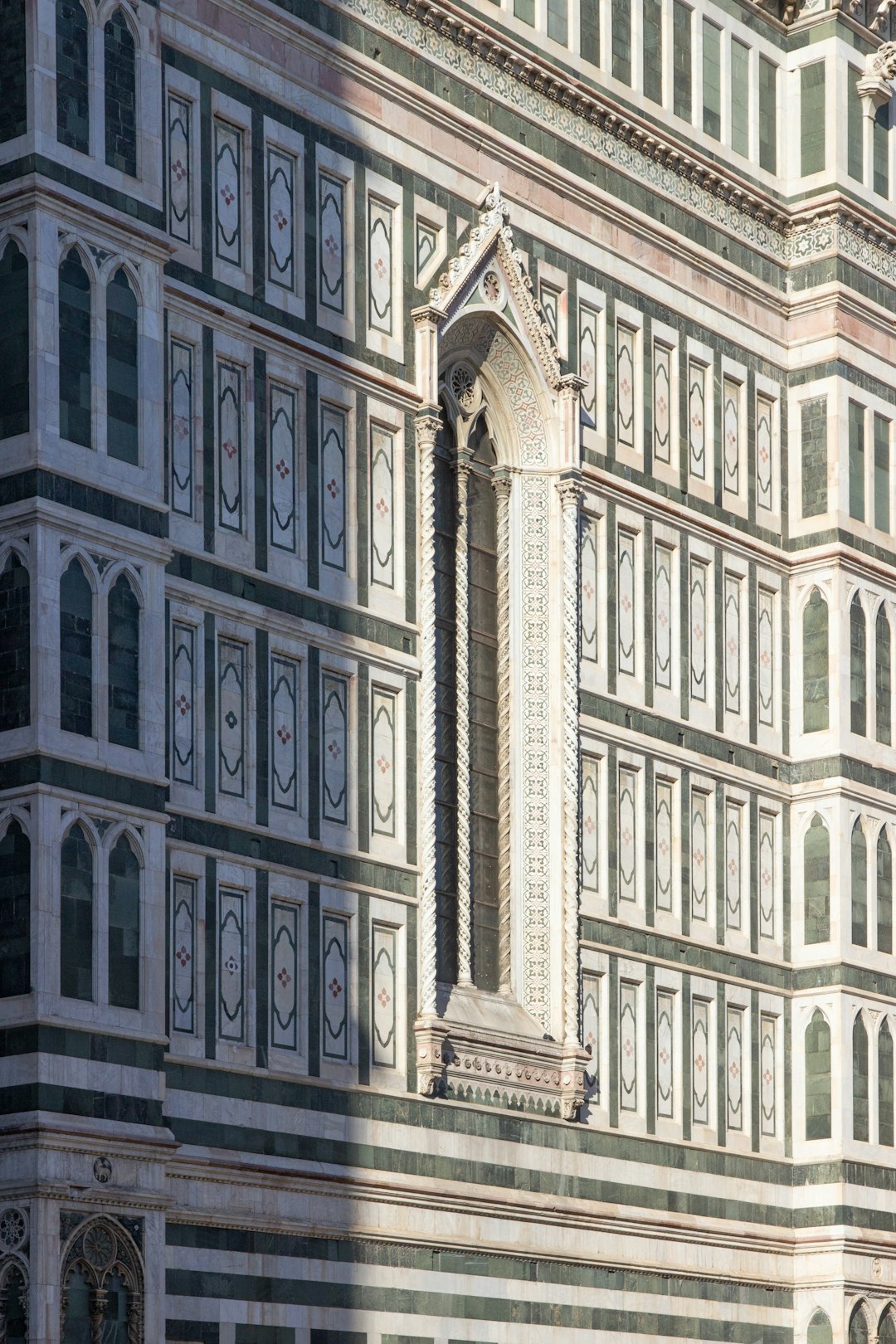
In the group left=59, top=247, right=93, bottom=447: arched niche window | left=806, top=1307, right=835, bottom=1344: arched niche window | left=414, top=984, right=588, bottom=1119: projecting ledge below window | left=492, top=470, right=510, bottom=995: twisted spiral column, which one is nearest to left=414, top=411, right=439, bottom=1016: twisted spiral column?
left=414, top=984, right=588, bottom=1119: projecting ledge below window

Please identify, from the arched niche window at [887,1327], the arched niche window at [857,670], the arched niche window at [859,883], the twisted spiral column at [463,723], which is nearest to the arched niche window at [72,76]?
the twisted spiral column at [463,723]

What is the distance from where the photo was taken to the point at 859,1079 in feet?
119

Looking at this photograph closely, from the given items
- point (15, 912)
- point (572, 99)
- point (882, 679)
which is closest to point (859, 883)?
point (882, 679)

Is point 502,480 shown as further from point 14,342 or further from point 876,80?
point 876,80

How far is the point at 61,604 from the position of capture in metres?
25.4

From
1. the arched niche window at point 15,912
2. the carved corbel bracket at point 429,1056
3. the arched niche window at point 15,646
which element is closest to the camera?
the arched niche window at point 15,912

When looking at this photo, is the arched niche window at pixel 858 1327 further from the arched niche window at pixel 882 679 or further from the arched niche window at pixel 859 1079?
the arched niche window at pixel 882 679

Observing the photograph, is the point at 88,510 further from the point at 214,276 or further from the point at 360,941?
the point at 360,941

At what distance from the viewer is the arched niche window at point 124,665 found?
25.8 metres

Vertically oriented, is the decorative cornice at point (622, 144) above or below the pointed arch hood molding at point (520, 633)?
above

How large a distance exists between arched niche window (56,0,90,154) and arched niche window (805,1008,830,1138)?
14537mm

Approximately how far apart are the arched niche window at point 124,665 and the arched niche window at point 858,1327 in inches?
528

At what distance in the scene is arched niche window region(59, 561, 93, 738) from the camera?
25281 millimetres

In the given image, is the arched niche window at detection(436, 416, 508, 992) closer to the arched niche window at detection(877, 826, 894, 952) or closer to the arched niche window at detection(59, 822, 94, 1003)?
the arched niche window at detection(59, 822, 94, 1003)
